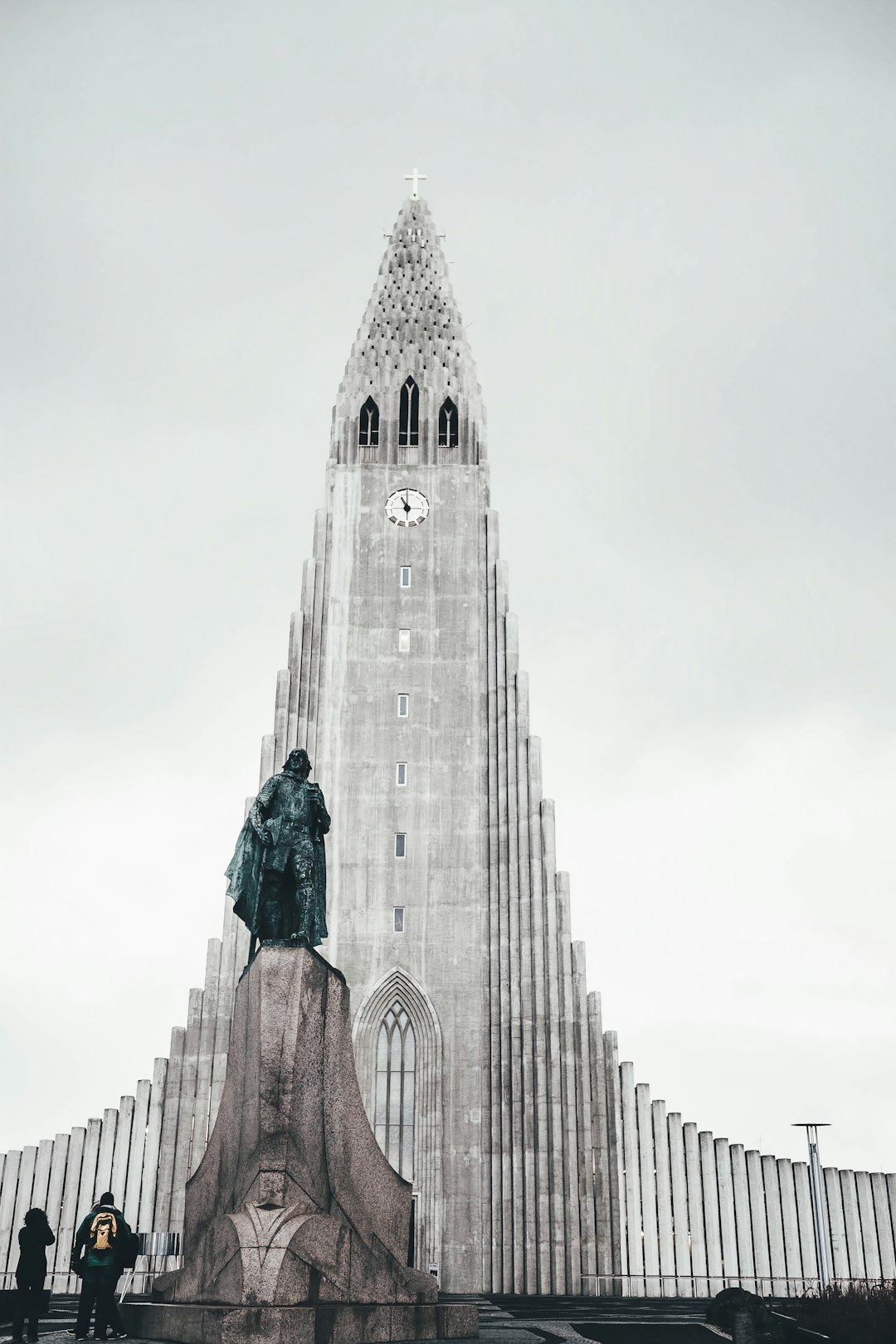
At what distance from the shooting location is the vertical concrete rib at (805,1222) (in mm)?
34344

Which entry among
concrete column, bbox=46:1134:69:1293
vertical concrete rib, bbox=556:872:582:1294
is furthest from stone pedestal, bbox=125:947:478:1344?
concrete column, bbox=46:1134:69:1293

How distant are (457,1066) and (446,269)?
87.9 ft

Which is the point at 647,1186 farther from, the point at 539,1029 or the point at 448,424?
the point at 448,424

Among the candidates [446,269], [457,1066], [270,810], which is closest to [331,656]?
[457,1066]

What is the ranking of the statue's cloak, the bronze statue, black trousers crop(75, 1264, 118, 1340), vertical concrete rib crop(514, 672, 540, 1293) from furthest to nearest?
vertical concrete rib crop(514, 672, 540, 1293), the statue's cloak, the bronze statue, black trousers crop(75, 1264, 118, 1340)

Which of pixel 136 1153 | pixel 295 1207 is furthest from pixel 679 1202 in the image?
pixel 295 1207

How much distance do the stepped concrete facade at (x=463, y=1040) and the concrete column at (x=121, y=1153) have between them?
0.09 metres

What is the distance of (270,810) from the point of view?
44.1 ft

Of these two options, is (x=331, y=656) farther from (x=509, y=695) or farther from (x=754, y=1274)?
(x=754, y=1274)

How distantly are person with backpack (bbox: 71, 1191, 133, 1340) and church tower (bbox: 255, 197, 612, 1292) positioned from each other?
21.3 meters

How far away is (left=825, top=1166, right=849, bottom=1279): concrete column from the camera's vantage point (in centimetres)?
3462

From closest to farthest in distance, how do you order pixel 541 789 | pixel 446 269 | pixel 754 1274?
pixel 754 1274
pixel 541 789
pixel 446 269

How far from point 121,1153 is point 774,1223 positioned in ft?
55.8

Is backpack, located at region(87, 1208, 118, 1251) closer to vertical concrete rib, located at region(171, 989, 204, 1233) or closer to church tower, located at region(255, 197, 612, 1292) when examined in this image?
church tower, located at region(255, 197, 612, 1292)
